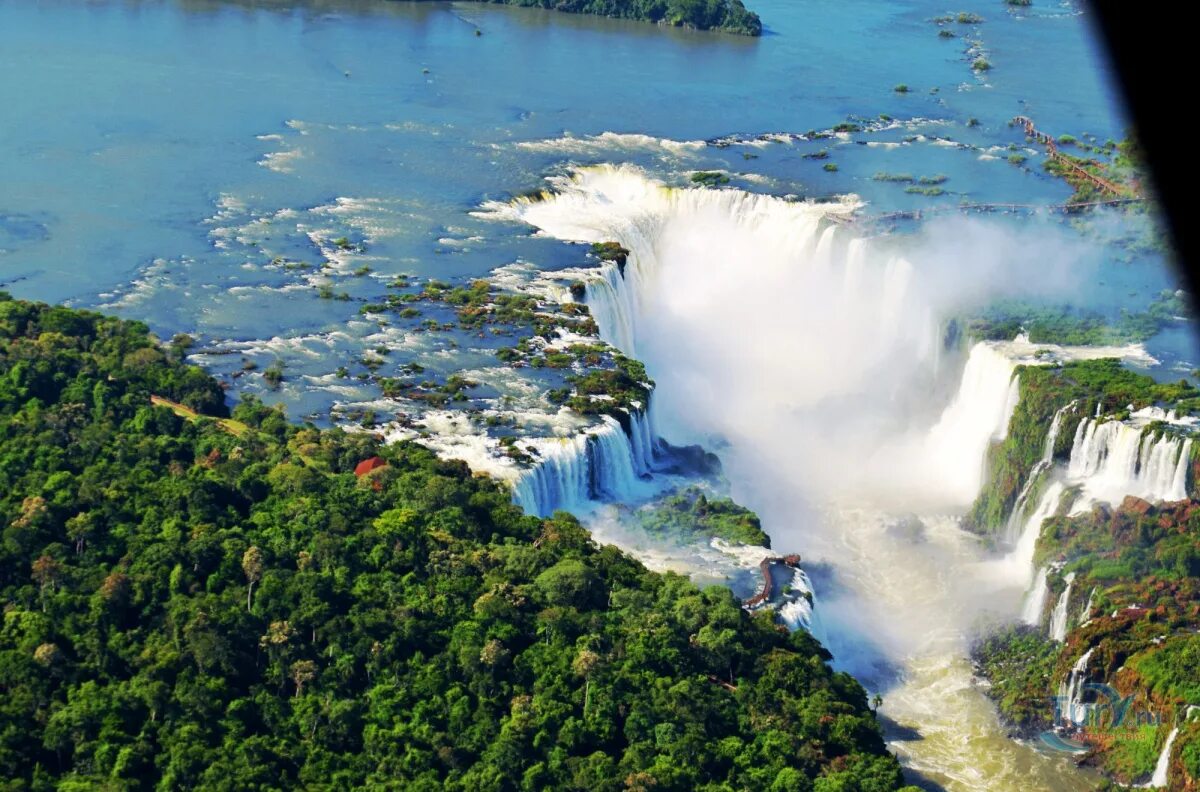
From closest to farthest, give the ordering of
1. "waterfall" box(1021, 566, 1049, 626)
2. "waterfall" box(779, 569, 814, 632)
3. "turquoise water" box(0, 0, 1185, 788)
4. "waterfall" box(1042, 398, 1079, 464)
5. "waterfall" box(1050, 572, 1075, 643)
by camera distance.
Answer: "waterfall" box(779, 569, 814, 632) < "waterfall" box(1050, 572, 1075, 643) < "waterfall" box(1021, 566, 1049, 626) < "waterfall" box(1042, 398, 1079, 464) < "turquoise water" box(0, 0, 1185, 788)

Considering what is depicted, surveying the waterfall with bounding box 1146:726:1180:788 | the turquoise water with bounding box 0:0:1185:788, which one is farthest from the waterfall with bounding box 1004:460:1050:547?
the waterfall with bounding box 1146:726:1180:788

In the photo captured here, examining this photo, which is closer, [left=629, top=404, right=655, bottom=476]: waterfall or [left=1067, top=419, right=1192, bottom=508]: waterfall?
[left=1067, top=419, right=1192, bottom=508]: waterfall

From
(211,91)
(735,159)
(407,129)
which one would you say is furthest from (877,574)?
(211,91)

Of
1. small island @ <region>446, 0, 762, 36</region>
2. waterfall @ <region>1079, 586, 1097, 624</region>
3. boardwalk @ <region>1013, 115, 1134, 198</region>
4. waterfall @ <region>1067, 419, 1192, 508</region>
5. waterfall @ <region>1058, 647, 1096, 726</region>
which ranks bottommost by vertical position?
waterfall @ <region>1058, 647, 1096, 726</region>

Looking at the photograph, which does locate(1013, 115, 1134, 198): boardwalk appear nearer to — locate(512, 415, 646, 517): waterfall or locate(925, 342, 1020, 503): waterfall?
locate(925, 342, 1020, 503): waterfall

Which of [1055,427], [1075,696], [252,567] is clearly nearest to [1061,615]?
[1075,696]

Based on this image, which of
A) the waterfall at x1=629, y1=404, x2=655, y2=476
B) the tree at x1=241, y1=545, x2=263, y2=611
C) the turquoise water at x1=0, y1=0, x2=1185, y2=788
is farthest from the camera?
the turquoise water at x1=0, y1=0, x2=1185, y2=788

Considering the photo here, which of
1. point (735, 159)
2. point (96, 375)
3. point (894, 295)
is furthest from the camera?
point (735, 159)

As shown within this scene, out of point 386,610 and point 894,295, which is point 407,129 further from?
point 386,610
